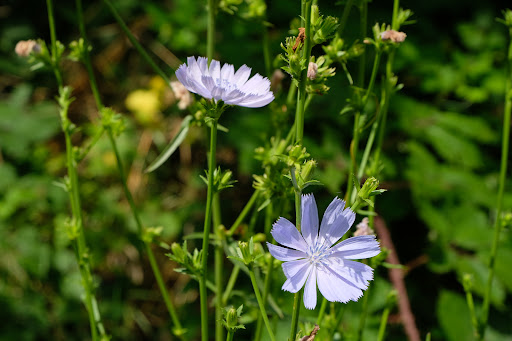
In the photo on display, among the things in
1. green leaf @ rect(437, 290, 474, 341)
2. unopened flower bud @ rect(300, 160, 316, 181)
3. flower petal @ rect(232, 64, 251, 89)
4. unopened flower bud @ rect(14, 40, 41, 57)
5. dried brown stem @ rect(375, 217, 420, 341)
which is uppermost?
flower petal @ rect(232, 64, 251, 89)

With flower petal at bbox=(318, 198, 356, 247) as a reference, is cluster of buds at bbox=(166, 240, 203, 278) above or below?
below

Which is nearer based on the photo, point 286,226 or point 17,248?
point 286,226

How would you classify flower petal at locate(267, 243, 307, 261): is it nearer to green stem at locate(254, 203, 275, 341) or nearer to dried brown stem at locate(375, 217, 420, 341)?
green stem at locate(254, 203, 275, 341)

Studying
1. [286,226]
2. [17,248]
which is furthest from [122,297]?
[286,226]

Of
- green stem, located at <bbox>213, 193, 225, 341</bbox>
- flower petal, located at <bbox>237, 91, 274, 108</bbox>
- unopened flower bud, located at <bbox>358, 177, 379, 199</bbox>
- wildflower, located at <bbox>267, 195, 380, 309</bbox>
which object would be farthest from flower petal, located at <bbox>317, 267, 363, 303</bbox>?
green stem, located at <bbox>213, 193, 225, 341</bbox>

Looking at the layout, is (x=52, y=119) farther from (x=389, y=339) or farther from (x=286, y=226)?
(x=286, y=226)

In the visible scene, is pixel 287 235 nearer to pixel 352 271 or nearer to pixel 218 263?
pixel 352 271

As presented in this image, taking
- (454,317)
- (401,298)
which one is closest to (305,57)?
(401,298)
